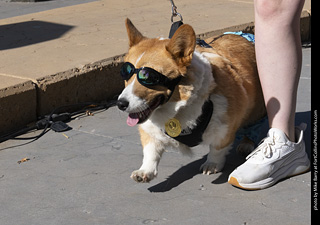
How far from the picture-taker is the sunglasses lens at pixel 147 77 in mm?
2893

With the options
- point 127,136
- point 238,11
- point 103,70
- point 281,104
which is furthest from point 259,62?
point 238,11

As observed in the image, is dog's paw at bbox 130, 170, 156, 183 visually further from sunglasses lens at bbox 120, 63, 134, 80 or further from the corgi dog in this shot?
sunglasses lens at bbox 120, 63, 134, 80

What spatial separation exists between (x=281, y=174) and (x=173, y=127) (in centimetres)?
67

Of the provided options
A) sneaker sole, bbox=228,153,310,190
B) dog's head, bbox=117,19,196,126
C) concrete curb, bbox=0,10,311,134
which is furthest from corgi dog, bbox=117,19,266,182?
concrete curb, bbox=0,10,311,134

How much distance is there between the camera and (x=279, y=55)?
3.13 metres

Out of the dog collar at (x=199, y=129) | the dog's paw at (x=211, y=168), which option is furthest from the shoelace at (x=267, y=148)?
the dog collar at (x=199, y=129)

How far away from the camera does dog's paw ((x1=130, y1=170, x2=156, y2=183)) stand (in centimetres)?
312

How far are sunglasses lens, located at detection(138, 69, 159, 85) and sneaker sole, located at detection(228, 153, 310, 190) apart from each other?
70 centimetres

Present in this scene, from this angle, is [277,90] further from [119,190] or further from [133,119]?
[119,190]

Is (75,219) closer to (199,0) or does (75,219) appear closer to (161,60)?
(161,60)

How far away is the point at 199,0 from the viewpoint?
7.19m

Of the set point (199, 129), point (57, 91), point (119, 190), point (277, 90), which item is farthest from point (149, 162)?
point (57, 91)

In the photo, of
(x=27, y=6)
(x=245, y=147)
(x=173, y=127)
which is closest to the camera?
(x=173, y=127)

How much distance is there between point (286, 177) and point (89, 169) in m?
1.16
